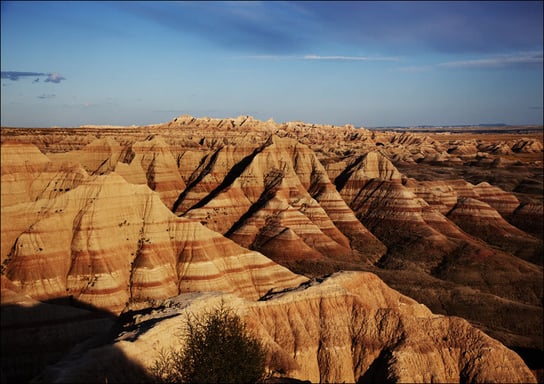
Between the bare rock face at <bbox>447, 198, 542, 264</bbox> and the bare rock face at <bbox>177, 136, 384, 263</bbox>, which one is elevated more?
the bare rock face at <bbox>177, 136, 384, 263</bbox>

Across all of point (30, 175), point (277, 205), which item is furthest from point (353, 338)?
point (277, 205)

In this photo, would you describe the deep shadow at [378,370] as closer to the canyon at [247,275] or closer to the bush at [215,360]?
the canyon at [247,275]

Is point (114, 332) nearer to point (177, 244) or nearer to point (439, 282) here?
point (177, 244)

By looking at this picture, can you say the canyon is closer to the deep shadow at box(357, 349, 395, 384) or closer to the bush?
the deep shadow at box(357, 349, 395, 384)

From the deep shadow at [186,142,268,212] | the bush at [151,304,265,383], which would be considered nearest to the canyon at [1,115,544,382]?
the deep shadow at [186,142,268,212]

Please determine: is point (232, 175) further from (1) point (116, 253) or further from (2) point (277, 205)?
(1) point (116, 253)
